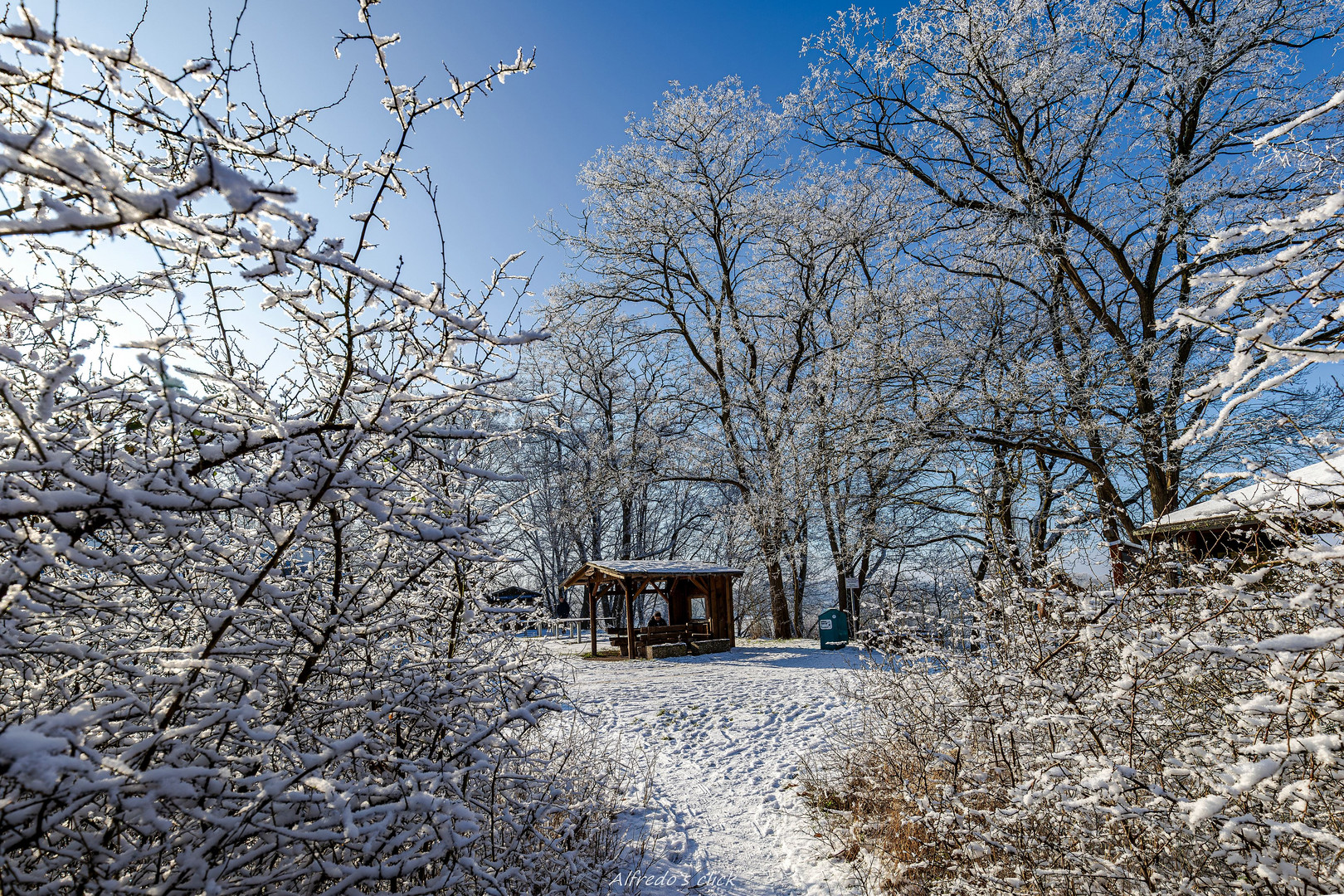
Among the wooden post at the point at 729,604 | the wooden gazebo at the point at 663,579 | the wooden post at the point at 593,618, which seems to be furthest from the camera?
the wooden post at the point at 729,604

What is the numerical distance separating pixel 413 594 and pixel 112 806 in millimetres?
1318

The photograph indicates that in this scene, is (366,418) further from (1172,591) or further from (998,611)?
(998,611)

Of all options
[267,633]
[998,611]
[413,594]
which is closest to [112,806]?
[267,633]

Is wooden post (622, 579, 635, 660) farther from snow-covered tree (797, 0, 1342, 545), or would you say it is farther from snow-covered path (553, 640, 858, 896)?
snow-covered tree (797, 0, 1342, 545)

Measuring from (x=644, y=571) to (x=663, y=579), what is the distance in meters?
1.24

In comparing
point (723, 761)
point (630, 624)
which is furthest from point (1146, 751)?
point (630, 624)

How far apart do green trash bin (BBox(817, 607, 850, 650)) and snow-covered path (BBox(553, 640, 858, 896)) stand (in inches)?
38.9

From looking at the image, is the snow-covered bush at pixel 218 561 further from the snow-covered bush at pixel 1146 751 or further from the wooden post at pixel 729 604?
the wooden post at pixel 729 604

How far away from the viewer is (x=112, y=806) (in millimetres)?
1443

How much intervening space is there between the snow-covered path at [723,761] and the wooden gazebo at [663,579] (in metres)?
1.77

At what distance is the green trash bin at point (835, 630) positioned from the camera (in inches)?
532

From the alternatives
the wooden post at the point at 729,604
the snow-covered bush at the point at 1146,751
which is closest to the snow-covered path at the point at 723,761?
the snow-covered bush at the point at 1146,751

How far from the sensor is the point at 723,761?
6.49 meters

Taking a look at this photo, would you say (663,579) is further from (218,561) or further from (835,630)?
(218,561)
